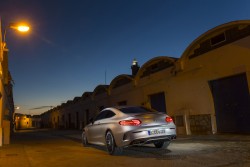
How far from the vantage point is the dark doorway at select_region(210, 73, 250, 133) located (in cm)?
1162

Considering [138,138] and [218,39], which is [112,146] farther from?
[218,39]

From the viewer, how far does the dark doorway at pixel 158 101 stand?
17531mm

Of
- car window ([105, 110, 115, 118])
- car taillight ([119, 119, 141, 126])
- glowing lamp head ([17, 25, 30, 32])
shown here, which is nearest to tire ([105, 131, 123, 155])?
car window ([105, 110, 115, 118])

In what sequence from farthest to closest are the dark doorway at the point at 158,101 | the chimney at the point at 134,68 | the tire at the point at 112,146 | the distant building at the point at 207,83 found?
the chimney at the point at 134,68 < the dark doorway at the point at 158,101 < the distant building at the point at 207,83 < the tire at the point at 112,146

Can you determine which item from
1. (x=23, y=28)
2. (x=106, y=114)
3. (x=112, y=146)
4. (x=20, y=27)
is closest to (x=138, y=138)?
(x=112, y=146)

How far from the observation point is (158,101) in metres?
18.1

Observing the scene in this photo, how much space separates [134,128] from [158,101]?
36.3ft

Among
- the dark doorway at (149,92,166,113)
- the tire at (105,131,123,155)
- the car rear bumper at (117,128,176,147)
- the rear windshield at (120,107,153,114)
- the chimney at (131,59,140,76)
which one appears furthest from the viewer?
the chimney at (131,59,140,76)

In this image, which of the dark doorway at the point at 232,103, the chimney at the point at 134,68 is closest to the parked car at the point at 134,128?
the dark doorway at the point at 232,103

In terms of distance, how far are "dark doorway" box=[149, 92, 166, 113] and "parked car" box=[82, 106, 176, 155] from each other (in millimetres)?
9048

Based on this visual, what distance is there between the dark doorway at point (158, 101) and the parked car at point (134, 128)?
9.05 meters

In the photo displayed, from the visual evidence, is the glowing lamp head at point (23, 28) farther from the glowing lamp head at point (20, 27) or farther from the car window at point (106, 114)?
the car window at point (106, 114)

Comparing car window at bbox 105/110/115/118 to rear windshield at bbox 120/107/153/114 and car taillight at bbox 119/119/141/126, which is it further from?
car taillight at bbox 119/119/141/126

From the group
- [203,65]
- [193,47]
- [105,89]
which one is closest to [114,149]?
[203,65]
